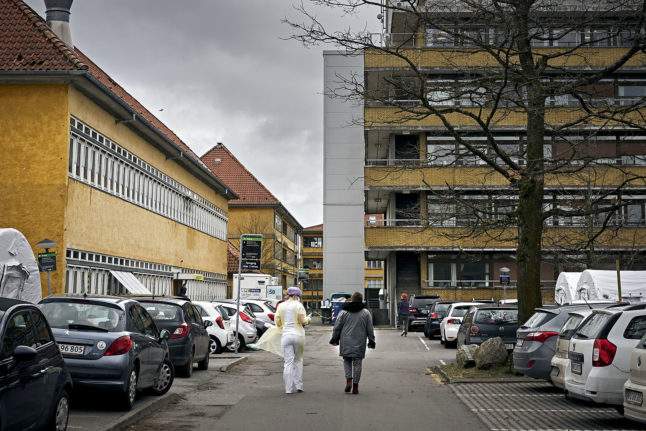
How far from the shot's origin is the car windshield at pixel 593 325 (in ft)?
35.5

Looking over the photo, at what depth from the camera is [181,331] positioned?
16453 mm

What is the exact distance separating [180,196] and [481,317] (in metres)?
23.2

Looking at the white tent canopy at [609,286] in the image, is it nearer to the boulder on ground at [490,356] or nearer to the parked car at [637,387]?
the boulder on ground at [490,356]

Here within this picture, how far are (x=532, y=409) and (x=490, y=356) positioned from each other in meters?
4.90

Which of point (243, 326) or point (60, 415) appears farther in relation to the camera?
point (243, 326)

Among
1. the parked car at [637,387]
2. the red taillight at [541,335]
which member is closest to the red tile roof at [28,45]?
the red taillight at [541,335]

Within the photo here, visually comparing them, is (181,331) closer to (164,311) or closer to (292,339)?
(164,311)

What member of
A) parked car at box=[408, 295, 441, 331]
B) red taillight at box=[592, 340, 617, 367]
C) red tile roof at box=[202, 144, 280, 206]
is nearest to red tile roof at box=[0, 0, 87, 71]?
red taillight at box=[592, 340, 617, 367]

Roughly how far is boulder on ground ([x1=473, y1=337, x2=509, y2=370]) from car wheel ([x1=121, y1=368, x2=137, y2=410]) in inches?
327

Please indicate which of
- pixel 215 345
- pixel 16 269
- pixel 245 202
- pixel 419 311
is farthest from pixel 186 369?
pixel 245 202

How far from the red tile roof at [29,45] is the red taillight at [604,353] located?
18.1 m

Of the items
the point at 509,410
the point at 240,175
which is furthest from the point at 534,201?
the point at 240,175

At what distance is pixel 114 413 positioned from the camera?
10797 mm

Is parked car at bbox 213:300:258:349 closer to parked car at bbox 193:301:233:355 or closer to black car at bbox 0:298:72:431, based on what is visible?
parked car at bbox 193:301:233:355
